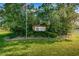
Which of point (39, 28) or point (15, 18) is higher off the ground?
point (15, 18)

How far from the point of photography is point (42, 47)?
2787 millimetres

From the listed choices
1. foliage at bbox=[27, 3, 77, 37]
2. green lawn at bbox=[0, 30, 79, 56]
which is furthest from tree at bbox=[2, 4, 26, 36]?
green lawn at bbox=[0, 30, 79, 56]

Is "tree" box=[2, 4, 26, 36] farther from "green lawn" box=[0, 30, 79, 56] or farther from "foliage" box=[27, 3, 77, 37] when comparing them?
"green lawn" box=[0, 30, 79, 56]

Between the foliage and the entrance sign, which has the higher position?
the foliage

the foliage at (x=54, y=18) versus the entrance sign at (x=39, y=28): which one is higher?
the foliage at (x=54, y=18)

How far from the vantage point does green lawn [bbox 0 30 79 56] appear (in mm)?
2756

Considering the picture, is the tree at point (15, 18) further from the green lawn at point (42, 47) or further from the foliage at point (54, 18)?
the green lawn at point (42, 47)

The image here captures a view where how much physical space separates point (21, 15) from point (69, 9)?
619mm

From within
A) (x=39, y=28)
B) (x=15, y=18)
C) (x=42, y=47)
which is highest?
(x=15, y=18)

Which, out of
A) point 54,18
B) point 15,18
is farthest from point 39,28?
point 15,18

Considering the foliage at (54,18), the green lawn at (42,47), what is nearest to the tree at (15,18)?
the foliage at (54,18)

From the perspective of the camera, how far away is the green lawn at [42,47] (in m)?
2.76

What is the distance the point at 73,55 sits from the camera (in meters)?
2.75

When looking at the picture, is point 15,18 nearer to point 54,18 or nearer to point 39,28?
point 39,28
